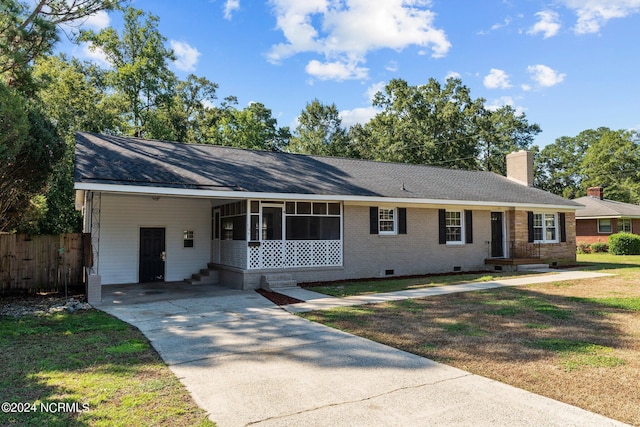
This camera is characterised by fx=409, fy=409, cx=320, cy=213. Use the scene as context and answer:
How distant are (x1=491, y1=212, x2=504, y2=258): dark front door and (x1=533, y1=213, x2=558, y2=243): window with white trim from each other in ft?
6.39

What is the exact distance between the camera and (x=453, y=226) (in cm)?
1761

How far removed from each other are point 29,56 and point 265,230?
8.13 meters

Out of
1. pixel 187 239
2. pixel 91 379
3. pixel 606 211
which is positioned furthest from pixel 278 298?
pixel 606 211

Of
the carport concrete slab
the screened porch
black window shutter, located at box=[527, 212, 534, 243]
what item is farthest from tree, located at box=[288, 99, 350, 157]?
the carport concrete slab


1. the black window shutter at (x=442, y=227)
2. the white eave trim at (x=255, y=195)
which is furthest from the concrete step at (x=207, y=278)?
the black window shutter at (x=442, y=227)

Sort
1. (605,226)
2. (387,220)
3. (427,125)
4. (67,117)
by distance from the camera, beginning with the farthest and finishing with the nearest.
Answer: (427,125), (605,226), (67,117), (387,220)

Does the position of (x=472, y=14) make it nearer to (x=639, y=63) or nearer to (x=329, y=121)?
(x=639, y=63)

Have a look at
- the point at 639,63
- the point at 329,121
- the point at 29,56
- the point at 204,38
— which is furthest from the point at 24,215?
the point at 329,121

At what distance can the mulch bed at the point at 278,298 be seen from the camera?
35.2 ft

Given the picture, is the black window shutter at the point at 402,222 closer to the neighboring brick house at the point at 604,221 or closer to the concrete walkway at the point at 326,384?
the concrete walkway at the point at 326,384

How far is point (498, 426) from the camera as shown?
3.70m

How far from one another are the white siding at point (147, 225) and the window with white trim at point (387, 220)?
677 cm

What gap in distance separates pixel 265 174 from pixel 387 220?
5071mm

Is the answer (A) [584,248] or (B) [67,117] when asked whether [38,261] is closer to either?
(B) [67,117]
